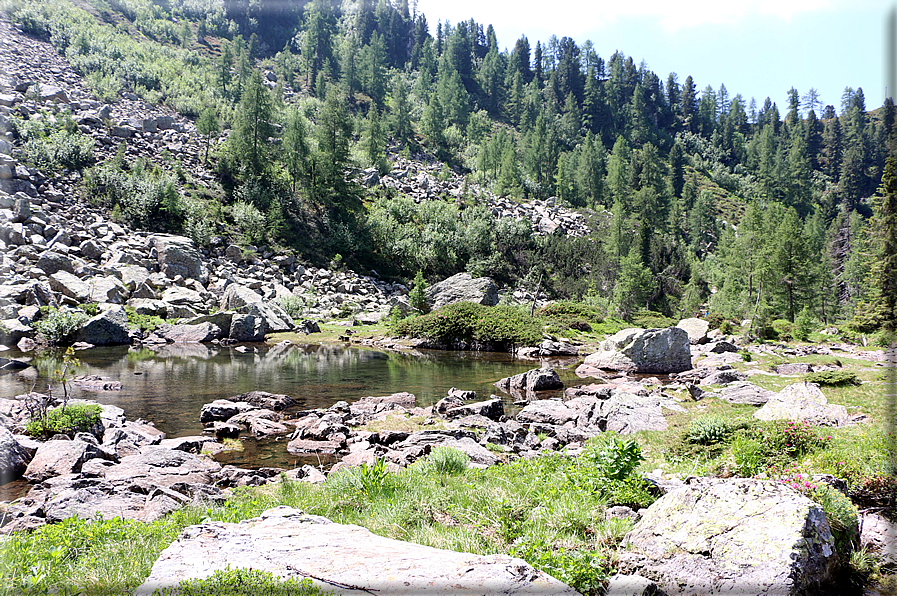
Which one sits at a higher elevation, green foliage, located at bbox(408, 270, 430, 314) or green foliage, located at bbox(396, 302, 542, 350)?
green foliage, located at bbox(408, 270, 430, 314)

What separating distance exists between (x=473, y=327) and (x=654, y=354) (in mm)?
15572

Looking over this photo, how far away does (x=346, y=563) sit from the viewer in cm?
443

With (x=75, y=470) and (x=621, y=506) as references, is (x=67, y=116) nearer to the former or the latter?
(x=75, y=470)

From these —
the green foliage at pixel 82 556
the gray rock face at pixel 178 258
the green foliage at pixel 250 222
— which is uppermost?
the green foliage at pixel 250 222

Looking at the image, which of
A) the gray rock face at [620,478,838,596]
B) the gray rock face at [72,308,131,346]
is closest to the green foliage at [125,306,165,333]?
the gray rock face at [72,308,131,346]

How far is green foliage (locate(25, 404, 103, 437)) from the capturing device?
40.0ft

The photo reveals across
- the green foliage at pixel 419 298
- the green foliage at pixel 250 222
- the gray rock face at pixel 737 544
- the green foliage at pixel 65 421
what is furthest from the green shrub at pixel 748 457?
the green foliage at pixel 250 222

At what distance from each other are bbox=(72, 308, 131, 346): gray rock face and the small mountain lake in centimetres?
162

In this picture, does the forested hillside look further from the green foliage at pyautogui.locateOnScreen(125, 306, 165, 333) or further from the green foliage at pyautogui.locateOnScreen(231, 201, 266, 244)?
the green foliage at pyautogui.locateOnScreen(125, 306, 165, 333)

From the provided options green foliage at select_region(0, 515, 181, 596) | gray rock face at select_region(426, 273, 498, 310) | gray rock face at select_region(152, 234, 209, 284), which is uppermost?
gray rock face at select_region(152, 234, 209, 284)

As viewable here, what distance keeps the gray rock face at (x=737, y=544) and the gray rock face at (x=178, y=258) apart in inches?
1947

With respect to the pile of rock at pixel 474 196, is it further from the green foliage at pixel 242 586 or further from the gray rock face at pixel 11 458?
the green foliage at pixel 242 586

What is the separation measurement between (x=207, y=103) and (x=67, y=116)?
26.7 meters

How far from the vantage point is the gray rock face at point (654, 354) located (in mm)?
28656
